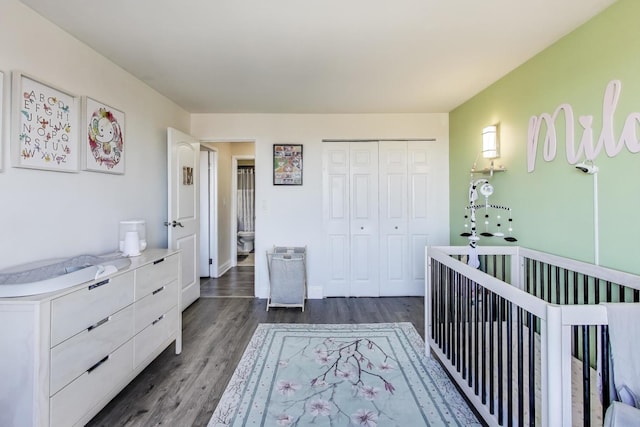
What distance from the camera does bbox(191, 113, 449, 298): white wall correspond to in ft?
12.1

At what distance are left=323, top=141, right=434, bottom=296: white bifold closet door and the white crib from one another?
1.11m

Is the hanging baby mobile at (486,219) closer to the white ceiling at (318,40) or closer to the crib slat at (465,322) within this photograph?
the crib slat at (465,322)

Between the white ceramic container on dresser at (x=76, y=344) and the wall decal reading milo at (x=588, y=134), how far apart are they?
2.80 meters

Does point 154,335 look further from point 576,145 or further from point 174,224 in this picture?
point 576,145

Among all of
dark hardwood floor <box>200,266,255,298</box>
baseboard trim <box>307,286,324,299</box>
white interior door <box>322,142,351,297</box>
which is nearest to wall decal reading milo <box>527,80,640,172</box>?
white interior door <box>322,142,351,297</box>

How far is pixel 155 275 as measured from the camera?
204 centimetres

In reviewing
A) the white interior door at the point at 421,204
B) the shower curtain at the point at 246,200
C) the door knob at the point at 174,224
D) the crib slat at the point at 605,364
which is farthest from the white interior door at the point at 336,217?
the shower curtain at the point at 246,200

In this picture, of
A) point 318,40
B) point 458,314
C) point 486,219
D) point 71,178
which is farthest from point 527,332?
point 71,178

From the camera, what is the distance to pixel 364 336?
2645 mm

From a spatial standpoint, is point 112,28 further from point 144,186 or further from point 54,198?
point 144,186

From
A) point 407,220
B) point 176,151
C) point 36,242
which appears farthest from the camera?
point 407,220

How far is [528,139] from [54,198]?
3.26 m

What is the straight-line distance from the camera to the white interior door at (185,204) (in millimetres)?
2949

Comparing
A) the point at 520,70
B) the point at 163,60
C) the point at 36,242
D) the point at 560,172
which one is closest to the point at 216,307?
the point at 36,242
